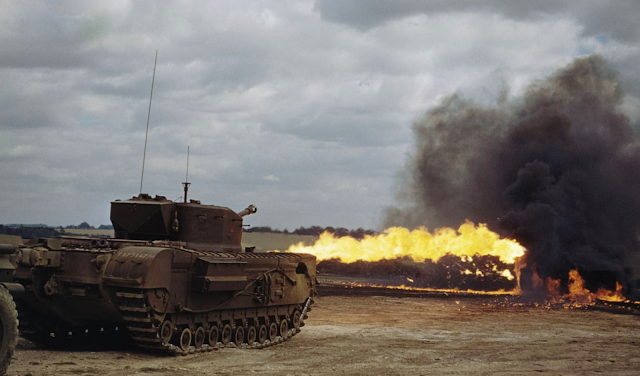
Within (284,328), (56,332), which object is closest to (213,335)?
(284,328)

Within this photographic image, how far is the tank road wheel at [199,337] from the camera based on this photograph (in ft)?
52.1

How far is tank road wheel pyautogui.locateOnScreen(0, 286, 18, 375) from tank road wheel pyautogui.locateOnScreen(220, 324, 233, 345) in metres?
6.77

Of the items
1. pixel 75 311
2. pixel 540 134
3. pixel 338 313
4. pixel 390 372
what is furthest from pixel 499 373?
pixel 540 134

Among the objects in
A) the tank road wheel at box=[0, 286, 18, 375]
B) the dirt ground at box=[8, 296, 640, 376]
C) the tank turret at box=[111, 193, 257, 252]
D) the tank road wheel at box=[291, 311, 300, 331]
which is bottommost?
the dirt ground at box=[8, 296, 640, 376]

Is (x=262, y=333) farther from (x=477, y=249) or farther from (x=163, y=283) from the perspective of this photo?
(x=477, y=249)

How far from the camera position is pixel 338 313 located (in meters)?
27.9

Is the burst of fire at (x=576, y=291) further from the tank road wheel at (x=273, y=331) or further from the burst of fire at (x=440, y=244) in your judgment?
the tank road wheel at (x=273, y=331)

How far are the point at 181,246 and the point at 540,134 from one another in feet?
116

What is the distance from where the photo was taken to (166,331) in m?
15.0

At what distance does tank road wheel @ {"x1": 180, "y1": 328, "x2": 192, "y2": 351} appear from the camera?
1534cm

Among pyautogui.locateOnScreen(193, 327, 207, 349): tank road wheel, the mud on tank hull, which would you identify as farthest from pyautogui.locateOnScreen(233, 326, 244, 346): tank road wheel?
pyautogui.locateOnScreen(193, 327, 207, 349): tank road wheel

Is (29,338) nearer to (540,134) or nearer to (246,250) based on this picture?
(246,250)

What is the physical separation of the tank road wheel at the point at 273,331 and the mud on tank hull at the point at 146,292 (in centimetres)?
34

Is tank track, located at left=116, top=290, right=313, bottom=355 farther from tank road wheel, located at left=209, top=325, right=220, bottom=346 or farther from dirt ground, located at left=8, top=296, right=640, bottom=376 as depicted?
tank road wheel, located at left=209, top=325, right=220, bottom=346
